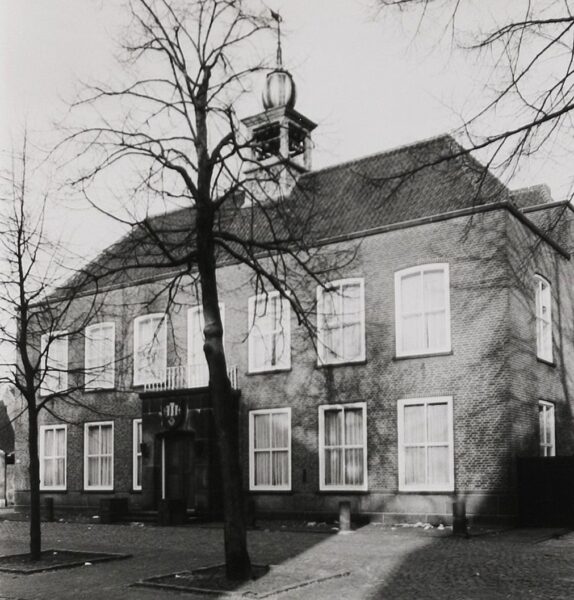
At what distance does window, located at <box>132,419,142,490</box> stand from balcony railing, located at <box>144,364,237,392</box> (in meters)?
1.55

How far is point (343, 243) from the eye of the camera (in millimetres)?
23125

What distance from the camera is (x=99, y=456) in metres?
28.5

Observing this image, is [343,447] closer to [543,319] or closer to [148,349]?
[543,319]

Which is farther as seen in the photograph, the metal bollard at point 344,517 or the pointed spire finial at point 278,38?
the metal bollard at point 344,517

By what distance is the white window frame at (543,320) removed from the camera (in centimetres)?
2243

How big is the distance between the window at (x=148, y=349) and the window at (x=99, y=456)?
2.17m

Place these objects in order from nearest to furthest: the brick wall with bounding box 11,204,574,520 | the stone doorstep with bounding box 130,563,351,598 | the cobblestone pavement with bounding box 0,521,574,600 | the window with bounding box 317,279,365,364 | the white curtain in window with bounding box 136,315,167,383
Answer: the stone doorstep with bounding box 130,563,351,598 → the cobblestone pavement with bounding box 0,521,574,600 → the brick wall with bounding box 11,204,574,520 → the window with bounding box 317,279,365,364 → the white curtain in window with bounding box 136,315,167,383

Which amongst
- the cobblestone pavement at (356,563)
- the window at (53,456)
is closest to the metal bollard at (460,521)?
the cobblestone pavement at (356,563)

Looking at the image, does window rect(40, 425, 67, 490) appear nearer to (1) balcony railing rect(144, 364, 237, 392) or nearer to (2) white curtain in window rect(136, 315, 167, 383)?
(2) white curtain in window rect(136, 315, 167, 383)

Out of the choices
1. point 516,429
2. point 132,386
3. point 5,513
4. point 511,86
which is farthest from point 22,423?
point 511,86

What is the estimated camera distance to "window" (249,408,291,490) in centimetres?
2367

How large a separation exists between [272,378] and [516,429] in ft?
23.5

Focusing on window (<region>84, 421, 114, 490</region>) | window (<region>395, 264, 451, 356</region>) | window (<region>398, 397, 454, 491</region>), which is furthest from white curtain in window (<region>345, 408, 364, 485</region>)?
window (<region>84, 421, 114, 490</region>)

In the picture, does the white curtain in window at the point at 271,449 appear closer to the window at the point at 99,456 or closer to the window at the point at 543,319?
the window at the point at 99,456
